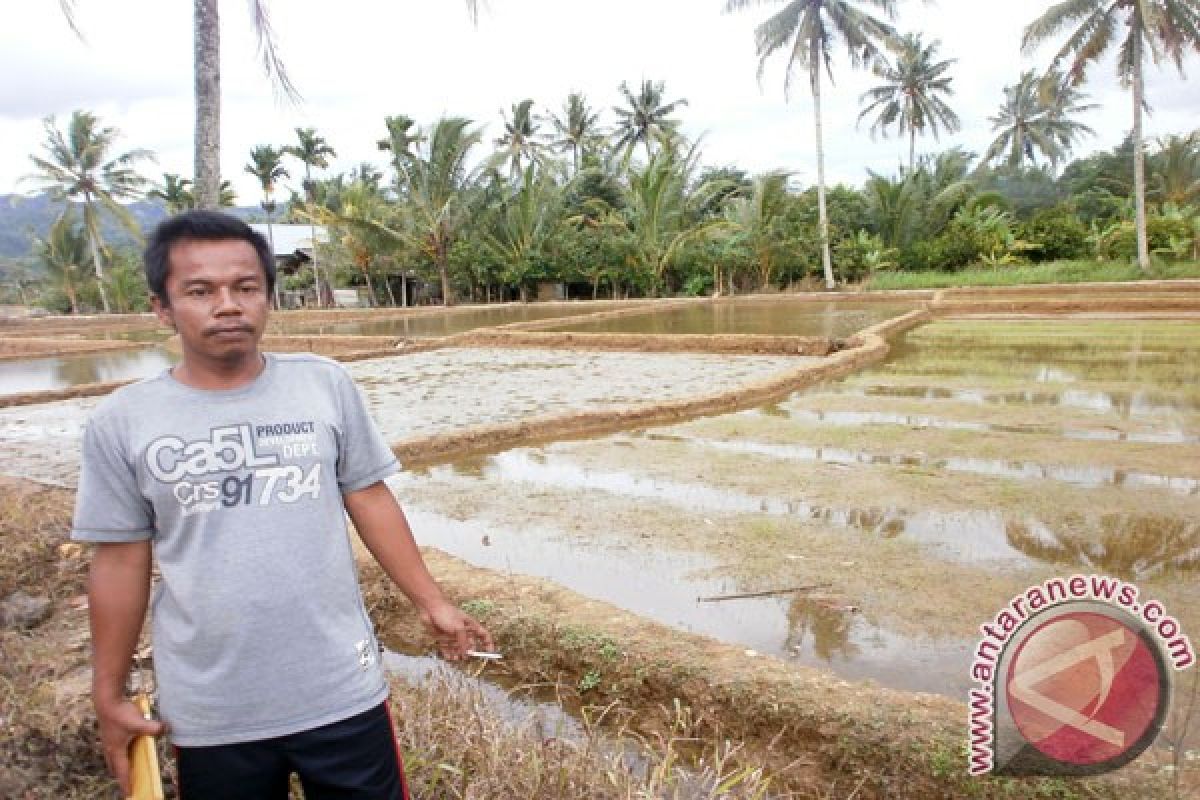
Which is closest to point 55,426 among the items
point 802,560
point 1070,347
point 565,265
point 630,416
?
point 630,416

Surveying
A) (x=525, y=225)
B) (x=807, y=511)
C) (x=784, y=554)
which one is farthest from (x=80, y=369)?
(x=784, y=554)

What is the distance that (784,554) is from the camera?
10.9ft

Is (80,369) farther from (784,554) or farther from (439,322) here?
(784,554)

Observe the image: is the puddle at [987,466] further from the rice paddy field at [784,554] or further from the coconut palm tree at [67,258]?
the coconut palm tree at [67,258]

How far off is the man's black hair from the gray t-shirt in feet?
0.53

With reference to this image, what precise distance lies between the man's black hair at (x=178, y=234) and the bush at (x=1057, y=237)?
845 inches

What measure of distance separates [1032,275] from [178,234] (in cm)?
1885

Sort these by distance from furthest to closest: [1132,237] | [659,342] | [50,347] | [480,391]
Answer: [1132,237], [50,347], [659,342], [480,391]

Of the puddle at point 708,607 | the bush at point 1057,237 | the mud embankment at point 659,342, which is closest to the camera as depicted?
the puddle at point 708,607

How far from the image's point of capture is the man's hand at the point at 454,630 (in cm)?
139

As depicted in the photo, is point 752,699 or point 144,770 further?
point 752,699

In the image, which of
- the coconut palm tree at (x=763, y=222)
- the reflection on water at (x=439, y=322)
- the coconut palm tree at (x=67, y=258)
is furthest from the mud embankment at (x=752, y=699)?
the coconut palm tree at (x=67, y=258)

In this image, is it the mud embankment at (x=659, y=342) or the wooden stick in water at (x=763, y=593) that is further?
the mud embankment at (x=659, y=342)

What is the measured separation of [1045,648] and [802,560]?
1.82 meters
